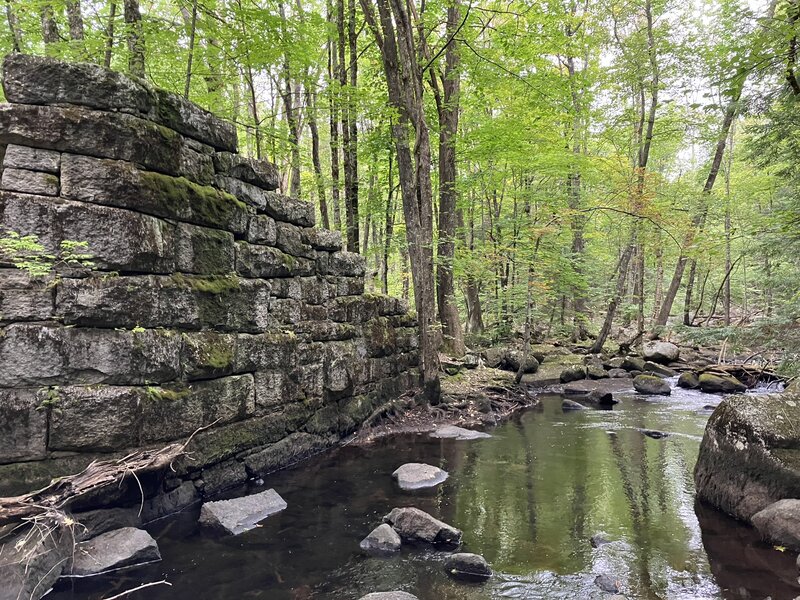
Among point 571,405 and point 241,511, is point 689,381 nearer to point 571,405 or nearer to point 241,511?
point 571,405

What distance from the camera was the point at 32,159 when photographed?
14.9 ft

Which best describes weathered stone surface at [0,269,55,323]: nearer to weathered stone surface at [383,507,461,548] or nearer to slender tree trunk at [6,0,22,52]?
weathered stone surface at [383,507,461,548]

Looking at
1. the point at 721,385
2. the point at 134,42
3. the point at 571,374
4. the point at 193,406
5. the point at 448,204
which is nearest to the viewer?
the point at 193,406

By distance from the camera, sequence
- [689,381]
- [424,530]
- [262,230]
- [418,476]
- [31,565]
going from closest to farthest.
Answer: [31,565] < [424,530] < [418,476] < [262,230] < [689,381]

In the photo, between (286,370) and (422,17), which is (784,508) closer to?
(286,370)

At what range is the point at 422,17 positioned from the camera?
1088cm

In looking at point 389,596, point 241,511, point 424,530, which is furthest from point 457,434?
point 389,596

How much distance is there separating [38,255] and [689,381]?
49.2ft

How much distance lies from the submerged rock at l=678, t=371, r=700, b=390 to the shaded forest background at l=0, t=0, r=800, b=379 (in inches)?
63.3

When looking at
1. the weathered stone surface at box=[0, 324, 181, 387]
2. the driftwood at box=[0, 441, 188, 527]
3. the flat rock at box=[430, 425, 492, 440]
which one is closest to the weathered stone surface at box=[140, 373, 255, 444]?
the weathered stone surface at box=[0, 324, 181, 387]

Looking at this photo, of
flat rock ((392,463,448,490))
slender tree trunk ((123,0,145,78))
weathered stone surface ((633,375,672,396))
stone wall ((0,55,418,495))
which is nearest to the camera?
stone wall ((0,55,418,495))

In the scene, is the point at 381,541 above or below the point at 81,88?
below

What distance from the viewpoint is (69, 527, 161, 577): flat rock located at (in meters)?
4.16

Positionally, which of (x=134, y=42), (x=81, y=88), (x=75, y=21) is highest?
(x=75, y=21)
